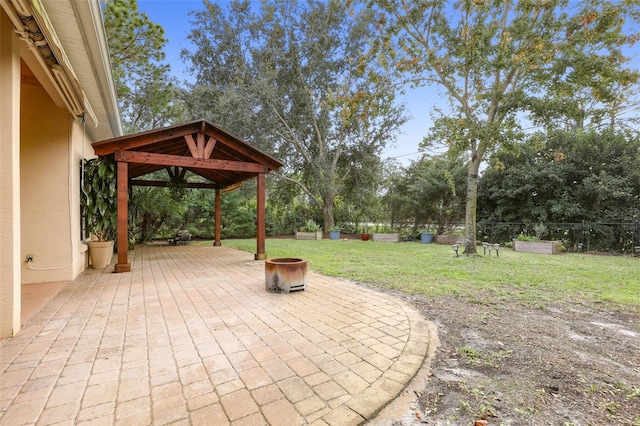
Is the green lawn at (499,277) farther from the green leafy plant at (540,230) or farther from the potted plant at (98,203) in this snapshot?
the potted plant at (98,203)

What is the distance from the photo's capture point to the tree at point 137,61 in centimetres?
929

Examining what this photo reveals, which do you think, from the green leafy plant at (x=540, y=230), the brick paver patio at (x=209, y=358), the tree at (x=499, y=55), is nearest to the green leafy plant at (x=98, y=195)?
the brick paver patio at (x=209, y=358)

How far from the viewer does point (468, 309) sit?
3.76 m

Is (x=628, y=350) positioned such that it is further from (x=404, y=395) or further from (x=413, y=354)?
(x=404, y=395)

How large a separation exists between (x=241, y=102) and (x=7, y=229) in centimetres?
1109

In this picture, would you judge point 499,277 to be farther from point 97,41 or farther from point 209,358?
point 97,41

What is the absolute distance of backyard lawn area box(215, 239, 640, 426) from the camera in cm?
183

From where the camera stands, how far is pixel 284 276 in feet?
14.1

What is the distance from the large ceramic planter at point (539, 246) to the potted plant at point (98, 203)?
12.6 metres

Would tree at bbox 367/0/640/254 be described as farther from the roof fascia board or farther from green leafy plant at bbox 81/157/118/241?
green leafy plant at bbox 81/157/118/241

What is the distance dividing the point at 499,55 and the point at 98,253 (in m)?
10.4

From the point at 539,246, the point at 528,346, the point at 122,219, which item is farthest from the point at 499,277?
the point at 122,219

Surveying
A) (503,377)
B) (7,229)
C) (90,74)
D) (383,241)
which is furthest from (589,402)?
(383,241)

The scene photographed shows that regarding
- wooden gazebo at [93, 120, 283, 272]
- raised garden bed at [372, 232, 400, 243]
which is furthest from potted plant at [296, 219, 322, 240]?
wooden gazebo at [93, 120, 283, 272]
